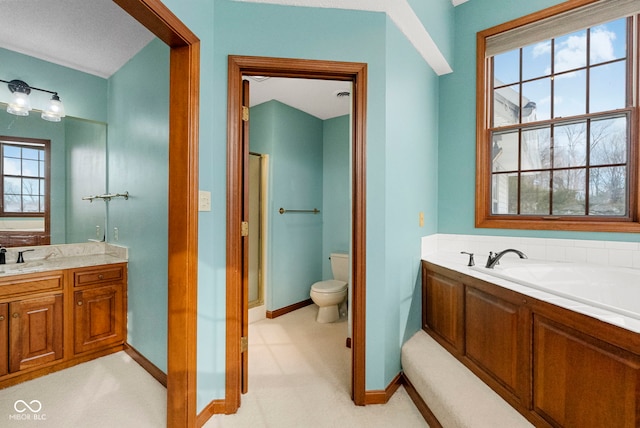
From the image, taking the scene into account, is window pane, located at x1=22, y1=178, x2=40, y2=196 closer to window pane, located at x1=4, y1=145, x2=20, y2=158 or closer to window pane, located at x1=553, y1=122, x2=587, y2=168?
window pane, located at x1=4, y1=145, x2=20, y2=158

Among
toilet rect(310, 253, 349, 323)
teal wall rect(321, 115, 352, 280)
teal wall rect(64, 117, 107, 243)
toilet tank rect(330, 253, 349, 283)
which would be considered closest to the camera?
teal wall rect(64, 117, 107, 243)

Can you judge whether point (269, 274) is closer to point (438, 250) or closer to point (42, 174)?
point (438, 250)

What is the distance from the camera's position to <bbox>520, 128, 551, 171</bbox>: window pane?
224cm

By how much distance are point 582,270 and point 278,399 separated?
7.16ft

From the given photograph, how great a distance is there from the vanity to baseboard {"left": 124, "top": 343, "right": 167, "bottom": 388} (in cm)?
14

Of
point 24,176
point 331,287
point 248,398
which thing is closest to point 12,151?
point 24,176

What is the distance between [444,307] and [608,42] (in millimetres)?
2197

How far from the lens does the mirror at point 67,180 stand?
237 centimetres

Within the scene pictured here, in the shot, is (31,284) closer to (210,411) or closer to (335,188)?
(210,411)

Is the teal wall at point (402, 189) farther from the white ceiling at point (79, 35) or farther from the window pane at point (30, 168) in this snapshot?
the window pane at point (30, 168)

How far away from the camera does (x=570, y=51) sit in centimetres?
215

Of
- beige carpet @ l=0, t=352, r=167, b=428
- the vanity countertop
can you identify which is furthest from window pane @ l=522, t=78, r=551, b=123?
the vanity countertop

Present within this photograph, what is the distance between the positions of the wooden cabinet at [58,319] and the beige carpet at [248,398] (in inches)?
4.5

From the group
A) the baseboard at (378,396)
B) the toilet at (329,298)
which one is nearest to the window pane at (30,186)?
the toilet at (329,298)
